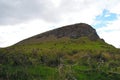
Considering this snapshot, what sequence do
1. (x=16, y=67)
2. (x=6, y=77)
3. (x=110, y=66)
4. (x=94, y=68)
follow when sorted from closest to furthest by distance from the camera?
(x=6, y=77) → (x=16, y=67) → (x=94, y=68) → (x=110, y=66)

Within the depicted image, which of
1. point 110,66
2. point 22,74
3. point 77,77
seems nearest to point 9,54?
point 22,74

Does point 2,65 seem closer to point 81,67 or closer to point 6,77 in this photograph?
point 6,77

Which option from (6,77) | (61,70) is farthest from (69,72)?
(6,77)

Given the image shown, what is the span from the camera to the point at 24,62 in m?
178

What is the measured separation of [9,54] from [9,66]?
1672 cm

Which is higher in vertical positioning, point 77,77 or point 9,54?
point 9,54

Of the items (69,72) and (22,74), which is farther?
(69,72)

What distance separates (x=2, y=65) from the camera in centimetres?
17075

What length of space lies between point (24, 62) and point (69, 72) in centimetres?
2416

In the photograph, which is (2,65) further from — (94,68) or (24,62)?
A: (94,68)

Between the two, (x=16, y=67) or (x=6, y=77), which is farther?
(x=16, y=67)

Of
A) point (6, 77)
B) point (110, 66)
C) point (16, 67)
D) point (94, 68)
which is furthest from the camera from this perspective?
point (110, 66)

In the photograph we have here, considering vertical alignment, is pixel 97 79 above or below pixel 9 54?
below

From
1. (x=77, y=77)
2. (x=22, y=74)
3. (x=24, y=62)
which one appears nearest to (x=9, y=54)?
(x=24, y=62)
